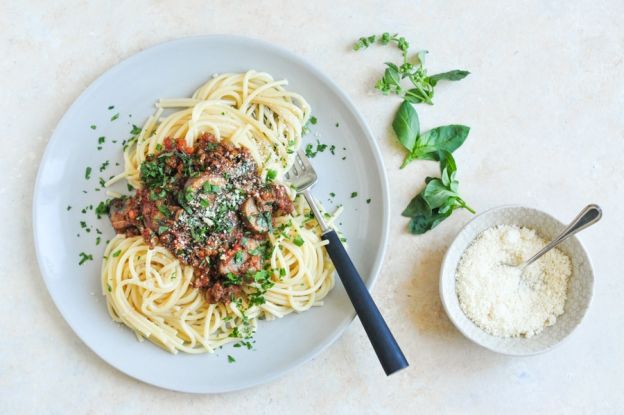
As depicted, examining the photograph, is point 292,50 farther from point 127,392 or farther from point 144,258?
point 127,392

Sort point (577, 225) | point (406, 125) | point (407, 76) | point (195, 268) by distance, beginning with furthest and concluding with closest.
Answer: point (407, 76) < point (406, 125) < point (195, 268) < point (577, 225)

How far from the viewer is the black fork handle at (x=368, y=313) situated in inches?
155

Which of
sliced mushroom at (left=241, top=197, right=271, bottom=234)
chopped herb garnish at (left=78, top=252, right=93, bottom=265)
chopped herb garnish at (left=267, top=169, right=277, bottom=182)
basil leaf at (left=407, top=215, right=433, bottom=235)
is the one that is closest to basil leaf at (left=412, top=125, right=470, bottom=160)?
basil leaf at (left=407, top=215, right=433, bottom=235)

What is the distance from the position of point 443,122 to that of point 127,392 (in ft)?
10.1

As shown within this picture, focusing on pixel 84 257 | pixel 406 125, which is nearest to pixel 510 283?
pixel 406 125

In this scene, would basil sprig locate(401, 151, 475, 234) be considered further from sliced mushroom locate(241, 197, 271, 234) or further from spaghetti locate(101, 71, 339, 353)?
sliced mushroom locate(241, 197, 271, 234)

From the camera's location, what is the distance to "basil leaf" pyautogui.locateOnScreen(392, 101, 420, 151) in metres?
4.44

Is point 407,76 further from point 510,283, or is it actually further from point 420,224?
point 510,283

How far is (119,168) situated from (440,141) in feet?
7.76

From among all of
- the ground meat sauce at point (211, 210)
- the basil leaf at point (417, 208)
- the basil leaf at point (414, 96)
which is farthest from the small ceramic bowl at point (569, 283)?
the ground meat sauce at point (211, 210)

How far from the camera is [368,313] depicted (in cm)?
398

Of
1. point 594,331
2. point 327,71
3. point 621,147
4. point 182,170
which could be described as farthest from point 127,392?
point 621,147

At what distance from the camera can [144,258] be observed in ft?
13.6

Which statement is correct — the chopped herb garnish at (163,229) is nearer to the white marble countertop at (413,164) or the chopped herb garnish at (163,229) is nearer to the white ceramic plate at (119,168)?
the white ceramic plate at (119,168)
